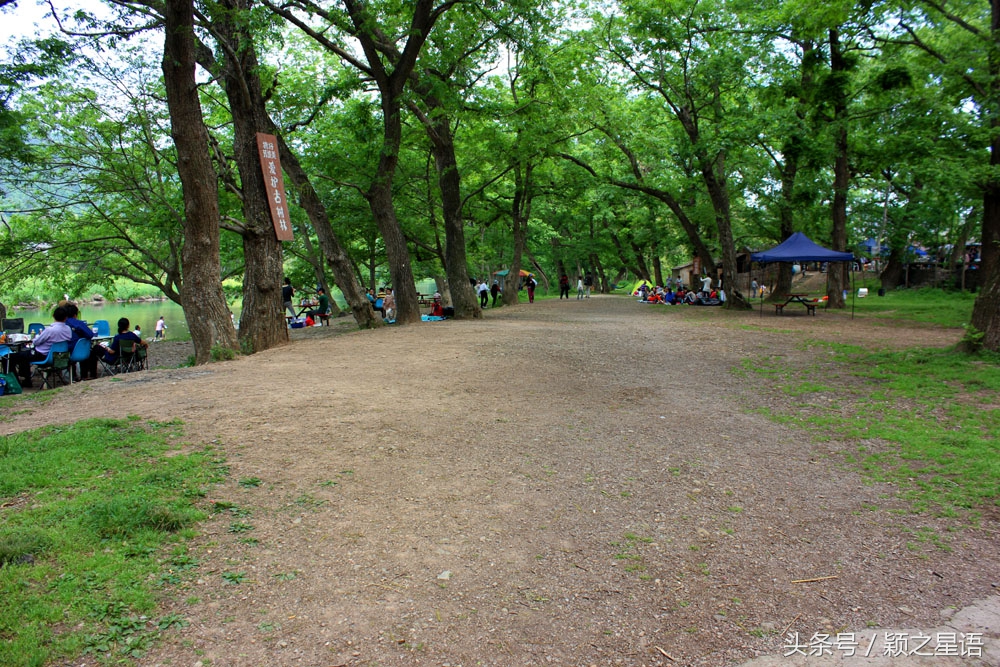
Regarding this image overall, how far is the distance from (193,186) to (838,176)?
→ 18113 millimetres

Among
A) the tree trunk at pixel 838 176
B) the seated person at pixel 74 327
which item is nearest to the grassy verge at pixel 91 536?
the seated person at pixel 74 327

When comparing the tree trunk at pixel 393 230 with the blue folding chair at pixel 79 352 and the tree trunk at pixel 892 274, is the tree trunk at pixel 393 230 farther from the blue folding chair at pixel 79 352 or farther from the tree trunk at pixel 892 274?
the tree trunk at pixel 892 274

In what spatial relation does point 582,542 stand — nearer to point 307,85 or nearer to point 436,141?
point 436,141

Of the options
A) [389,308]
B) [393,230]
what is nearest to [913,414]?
[393,230]

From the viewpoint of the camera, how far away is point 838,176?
18.5 metres

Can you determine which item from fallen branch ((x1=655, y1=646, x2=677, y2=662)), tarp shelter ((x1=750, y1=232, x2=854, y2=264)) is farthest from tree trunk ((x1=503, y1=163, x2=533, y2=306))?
fallen branch ((x1=655, y1=646, x2=677, y2=662))

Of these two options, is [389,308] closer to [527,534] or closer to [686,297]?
[686,297]

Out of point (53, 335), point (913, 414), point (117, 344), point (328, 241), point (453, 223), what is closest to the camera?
point (913, 414)

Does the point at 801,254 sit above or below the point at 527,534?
above

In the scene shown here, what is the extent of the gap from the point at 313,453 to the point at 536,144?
13073 millimetres

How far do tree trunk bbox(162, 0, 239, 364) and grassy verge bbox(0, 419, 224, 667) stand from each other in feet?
14.4

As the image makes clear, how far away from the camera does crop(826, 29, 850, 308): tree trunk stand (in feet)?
44.7

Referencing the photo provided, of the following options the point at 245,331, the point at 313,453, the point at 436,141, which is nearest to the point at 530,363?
the point at 313,453

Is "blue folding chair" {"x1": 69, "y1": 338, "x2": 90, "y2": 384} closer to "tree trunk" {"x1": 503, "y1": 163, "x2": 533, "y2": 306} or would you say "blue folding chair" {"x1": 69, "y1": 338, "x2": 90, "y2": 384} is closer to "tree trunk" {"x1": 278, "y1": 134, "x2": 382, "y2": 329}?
"tree trunk" {"x1": 278, "y1": 134, "x2": 382, "y2": 329}
